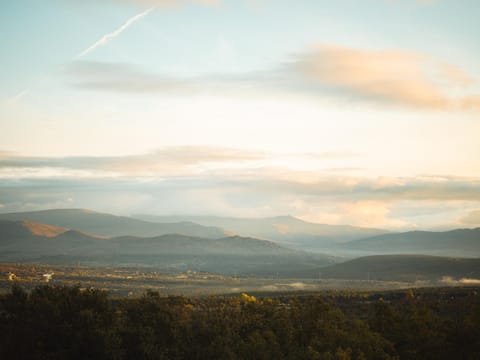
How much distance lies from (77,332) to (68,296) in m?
7.45

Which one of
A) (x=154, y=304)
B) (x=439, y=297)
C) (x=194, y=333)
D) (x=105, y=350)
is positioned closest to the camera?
(x=105, y=350)

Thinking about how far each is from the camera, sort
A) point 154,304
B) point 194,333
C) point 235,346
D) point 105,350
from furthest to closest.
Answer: point 154,304, point 194,333, point 235,346, point 105,350

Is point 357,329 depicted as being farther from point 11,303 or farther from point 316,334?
point 11,303

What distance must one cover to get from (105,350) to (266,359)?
49.6 feet

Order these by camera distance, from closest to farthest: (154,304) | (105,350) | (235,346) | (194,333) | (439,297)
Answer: (105,350) < (235,346) < (194,333) < (154,304) < (439,297)

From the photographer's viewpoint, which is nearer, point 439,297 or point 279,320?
point 279,320

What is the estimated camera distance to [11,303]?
5897 cm

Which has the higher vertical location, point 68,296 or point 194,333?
point 68,296

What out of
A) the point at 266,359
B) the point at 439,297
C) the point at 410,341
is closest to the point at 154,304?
the point at 266,359

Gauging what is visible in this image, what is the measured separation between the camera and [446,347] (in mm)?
56219

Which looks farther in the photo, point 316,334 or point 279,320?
point 279,320

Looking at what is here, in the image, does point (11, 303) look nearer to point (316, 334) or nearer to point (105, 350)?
point (105, 350)

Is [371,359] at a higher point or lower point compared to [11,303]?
lower

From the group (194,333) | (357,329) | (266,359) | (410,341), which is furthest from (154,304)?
(410,341)
